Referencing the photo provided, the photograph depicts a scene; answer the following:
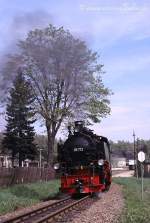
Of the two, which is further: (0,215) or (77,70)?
(77,70)

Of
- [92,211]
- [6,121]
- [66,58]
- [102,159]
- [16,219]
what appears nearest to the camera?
[16,219]

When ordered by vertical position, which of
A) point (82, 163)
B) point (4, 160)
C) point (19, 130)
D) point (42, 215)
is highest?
point (19, 130)

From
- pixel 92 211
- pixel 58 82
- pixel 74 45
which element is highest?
pixel 74 45

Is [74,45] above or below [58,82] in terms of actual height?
above

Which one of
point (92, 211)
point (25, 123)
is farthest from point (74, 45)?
point (92, 211)

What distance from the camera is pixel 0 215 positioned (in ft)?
58.7

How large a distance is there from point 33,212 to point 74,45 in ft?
117

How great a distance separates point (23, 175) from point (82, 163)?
13963mm

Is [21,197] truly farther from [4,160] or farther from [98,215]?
[4,160]

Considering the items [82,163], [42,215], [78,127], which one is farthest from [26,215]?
[78,127]

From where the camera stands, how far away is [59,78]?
53.3 m

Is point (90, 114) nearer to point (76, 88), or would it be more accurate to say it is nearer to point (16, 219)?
point (76, 88)

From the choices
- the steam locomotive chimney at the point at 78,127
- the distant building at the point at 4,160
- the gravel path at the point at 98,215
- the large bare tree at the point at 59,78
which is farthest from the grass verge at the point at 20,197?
the distant building at the point at 4,160

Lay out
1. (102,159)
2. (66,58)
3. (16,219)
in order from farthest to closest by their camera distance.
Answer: (66,58) < (102,159) < (16,219)
